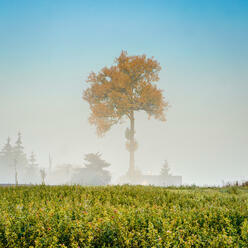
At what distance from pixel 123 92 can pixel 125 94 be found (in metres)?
0.35

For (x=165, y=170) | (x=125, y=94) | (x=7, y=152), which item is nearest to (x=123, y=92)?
(x=125, y=94)

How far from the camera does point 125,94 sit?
27766 millimetres

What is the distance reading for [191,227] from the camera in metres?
4.02

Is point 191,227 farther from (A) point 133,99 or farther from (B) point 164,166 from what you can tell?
(B) point 164,166

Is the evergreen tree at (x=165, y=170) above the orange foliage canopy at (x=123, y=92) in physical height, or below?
below

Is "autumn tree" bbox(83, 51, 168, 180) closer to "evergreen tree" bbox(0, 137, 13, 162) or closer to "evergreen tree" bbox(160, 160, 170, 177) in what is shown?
"evergreen tree" bbox(160, 160, 170, 177)

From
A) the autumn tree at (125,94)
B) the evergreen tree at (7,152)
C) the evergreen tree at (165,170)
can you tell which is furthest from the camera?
the evergreen tree at (7,152)

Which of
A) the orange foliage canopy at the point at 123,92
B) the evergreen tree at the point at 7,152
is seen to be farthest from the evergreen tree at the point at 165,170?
the evergreen tree at the point at 7,152

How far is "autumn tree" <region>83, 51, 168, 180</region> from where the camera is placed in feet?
87.7

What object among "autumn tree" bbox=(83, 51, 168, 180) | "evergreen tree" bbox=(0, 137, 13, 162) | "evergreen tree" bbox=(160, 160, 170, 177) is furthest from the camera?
"evergreen tree" bbox=(0, 137, 13, 162)

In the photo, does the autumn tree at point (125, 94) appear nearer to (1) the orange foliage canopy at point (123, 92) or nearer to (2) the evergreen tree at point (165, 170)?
(1) the orange foliage canopy at point (123, 92)

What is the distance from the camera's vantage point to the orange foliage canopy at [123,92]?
88.2ft

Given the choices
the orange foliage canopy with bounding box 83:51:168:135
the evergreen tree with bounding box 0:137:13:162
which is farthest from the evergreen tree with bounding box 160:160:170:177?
the evergreen tree with bounding box 0:137:13:162

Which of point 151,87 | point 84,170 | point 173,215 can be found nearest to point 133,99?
point 151,87
